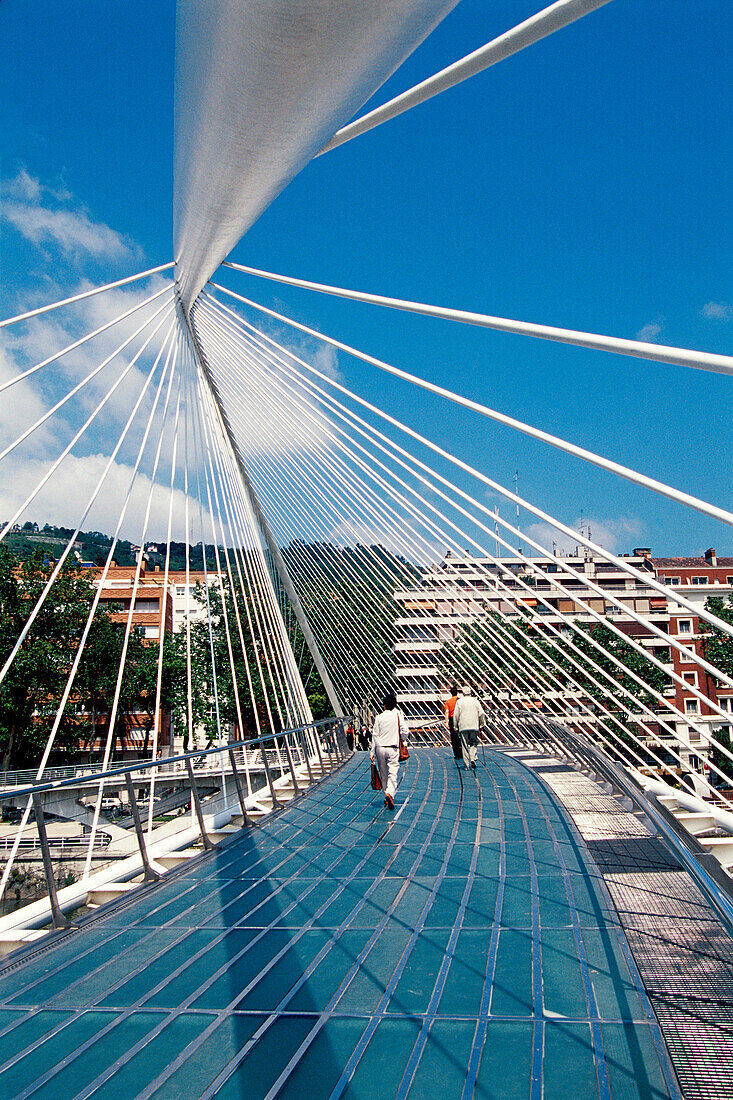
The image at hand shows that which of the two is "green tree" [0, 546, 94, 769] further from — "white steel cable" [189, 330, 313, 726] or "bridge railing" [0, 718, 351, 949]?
"bridge railing" [0, 718, 351, 949]

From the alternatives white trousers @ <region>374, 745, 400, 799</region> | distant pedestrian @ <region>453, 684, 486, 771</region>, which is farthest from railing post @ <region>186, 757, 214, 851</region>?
distant pedestrian @ <region>453, 684, 486, 771</region>

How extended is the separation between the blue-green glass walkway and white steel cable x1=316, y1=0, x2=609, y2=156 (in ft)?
12.2

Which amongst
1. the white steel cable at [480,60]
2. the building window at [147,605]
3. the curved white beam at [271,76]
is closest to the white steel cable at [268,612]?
the curved white beam at [271,76]

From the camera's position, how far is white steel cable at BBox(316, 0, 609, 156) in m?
3.17

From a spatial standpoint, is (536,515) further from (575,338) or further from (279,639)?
(279,639)

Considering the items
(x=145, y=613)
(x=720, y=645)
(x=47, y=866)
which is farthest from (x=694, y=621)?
(x=47, y=866)

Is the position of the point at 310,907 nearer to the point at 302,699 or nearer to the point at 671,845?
the point at 671,845

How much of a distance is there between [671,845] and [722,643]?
35.8 m

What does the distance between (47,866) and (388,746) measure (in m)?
4.00

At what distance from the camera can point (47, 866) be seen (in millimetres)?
4285

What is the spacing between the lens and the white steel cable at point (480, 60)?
317cm

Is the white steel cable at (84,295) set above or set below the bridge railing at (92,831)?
above

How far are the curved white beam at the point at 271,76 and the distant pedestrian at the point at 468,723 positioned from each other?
745 cm

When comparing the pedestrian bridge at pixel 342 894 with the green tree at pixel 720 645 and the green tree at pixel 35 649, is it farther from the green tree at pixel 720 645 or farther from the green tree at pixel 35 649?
the green tree at pixel 720 645
